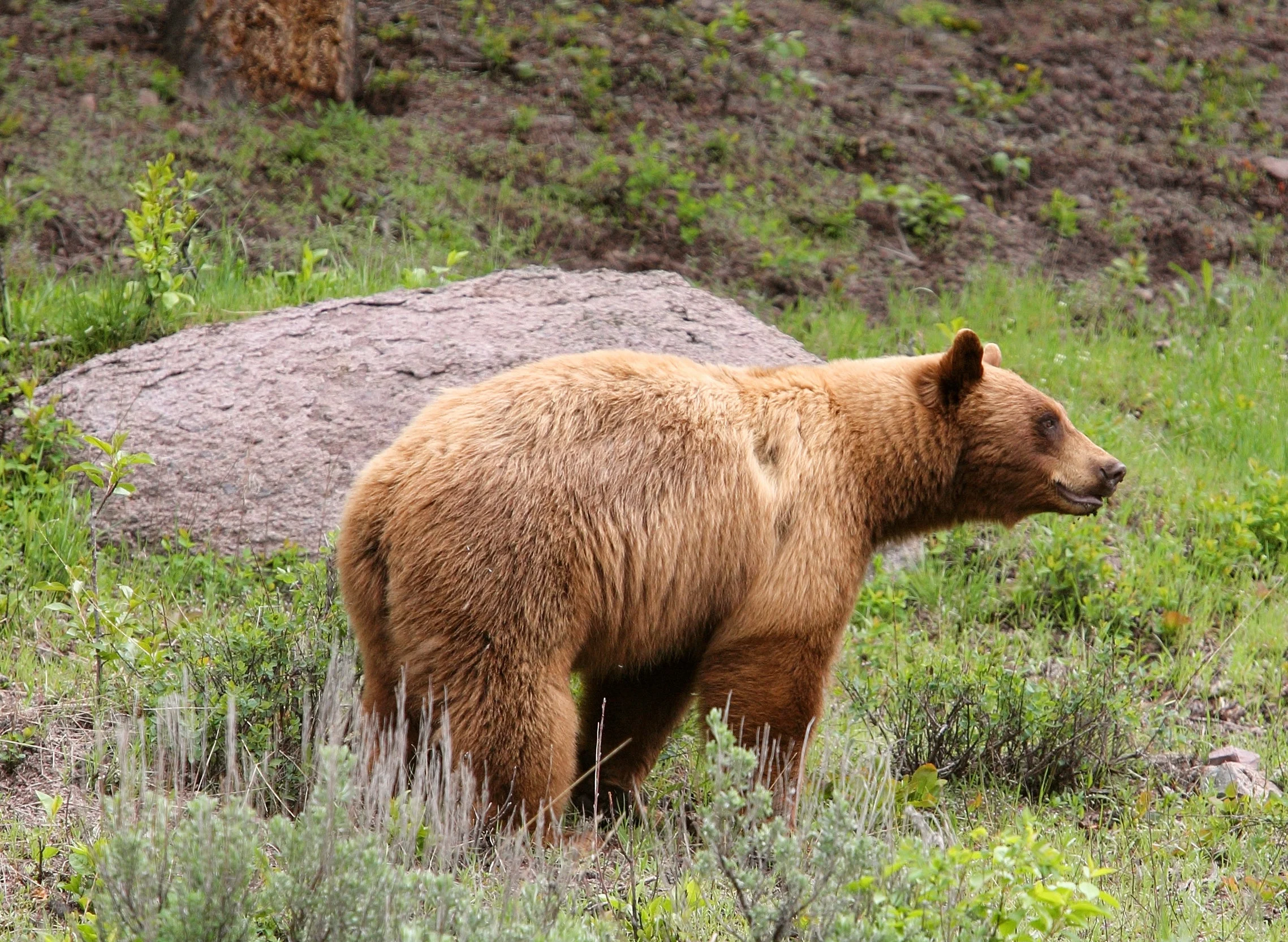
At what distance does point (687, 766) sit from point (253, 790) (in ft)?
5.71

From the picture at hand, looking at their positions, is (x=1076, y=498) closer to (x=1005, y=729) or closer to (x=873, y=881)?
(x=1005, y=729)

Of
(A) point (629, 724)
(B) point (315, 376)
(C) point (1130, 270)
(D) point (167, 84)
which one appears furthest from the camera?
(C) point (1130, 270)

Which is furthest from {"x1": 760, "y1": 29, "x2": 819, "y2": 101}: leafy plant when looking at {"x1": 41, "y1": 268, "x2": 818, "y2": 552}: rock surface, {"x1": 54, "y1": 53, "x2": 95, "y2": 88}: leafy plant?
{"x1": 54, "y1": 53, "x2": 95, "y2": 88}: leafy plant

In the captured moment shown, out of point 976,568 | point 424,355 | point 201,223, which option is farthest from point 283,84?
point 976,568

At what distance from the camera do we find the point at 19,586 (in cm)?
570

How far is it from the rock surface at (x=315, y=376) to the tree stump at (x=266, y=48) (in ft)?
9.61

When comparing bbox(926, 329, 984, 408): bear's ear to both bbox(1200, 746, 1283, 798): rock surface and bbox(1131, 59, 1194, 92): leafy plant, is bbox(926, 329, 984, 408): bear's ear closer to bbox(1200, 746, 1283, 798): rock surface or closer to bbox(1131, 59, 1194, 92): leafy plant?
bbox(1200, 746, 1283, 798): rock surface

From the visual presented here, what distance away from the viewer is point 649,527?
14.1 feet

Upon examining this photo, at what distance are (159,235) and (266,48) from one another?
9.98 ft

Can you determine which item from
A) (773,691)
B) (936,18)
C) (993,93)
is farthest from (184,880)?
(936,18)

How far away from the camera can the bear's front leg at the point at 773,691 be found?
14.5ft

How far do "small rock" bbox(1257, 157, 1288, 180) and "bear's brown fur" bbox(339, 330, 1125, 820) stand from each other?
6.95 metres

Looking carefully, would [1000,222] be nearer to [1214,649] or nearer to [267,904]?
[1214,649]

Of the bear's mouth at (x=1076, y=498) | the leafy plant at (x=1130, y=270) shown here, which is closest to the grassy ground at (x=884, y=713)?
the leafy plant at (x=1130, y=270)
